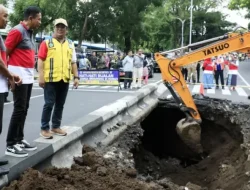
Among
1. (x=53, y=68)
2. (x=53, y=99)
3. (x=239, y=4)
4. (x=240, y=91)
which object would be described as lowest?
(x=240, y=91)

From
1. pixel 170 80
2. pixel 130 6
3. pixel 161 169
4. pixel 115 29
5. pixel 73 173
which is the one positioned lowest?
pixel 161 169

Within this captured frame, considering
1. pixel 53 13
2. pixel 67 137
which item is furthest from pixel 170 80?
pixel 53 13

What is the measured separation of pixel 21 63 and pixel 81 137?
1.08 meters

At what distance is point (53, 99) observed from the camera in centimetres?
486

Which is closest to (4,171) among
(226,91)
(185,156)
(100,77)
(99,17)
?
(185,156)

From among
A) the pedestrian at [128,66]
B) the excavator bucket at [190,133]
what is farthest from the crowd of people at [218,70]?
the excavator bucket at [190,133]

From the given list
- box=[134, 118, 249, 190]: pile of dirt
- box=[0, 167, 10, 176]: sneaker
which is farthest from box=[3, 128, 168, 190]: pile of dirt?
box=[134, 118, 249, 190]: pile of dirt

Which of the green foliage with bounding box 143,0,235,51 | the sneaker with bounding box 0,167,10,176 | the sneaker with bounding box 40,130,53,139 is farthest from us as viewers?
the green foliage with bounding box 143,0,235,51

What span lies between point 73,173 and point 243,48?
5.11 meters

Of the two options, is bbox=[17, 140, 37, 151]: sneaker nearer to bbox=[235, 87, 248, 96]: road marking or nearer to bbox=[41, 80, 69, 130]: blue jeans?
bbox=[41, 80, 69, 130]: blue jeans

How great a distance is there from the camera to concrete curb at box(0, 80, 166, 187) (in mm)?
3414

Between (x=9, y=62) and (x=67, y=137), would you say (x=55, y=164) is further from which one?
(x=9, y=62)

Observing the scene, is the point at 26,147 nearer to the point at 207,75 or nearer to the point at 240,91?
the point at 207,75

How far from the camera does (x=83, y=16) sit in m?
30.4
